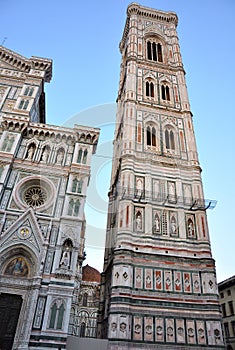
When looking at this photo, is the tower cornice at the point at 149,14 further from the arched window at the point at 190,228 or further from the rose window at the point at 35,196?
the arched window at the point at 190,228

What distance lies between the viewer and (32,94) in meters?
21.8

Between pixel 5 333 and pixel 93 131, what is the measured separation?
42.3 feet

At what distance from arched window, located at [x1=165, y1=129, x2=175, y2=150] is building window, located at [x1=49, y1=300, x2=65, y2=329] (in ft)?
45.5

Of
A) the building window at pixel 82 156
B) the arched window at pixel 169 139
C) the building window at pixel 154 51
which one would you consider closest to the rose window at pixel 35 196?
the building window at pixel 82 156

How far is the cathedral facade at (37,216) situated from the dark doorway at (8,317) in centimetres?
4

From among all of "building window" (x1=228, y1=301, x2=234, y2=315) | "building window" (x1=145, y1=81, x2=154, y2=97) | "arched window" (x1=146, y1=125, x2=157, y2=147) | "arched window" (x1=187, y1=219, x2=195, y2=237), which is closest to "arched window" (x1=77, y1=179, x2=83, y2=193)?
"arched window" (x1=146, y1=125, x2=157, y2=147)

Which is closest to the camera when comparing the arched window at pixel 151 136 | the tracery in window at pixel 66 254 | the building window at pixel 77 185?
the tracery in window at pixel 66 254

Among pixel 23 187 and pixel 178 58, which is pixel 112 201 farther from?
pixel 178 58

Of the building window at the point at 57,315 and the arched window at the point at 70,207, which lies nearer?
the building window at the point at 57,315

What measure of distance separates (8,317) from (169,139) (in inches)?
645

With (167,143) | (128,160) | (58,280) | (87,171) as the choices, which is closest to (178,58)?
(167,143)

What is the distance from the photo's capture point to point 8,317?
45.6ft

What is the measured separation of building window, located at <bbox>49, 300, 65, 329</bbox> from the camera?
524 inches

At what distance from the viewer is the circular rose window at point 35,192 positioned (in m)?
16.9
